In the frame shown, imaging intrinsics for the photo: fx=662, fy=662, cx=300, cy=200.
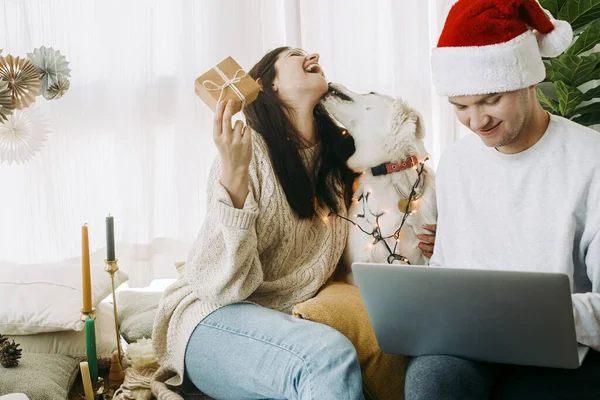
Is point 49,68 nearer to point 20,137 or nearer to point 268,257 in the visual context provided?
point 20,137

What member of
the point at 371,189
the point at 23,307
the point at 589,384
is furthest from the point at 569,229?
the point at 23,307

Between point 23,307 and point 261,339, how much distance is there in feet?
2.58

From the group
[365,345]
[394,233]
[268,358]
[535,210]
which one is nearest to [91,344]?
[268,358]

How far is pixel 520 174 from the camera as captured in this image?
1437mm

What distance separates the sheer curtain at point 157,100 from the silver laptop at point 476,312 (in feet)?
3.67

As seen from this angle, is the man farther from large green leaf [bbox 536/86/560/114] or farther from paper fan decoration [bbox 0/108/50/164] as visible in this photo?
paper fan decoration [bbox 0/108/50/164]

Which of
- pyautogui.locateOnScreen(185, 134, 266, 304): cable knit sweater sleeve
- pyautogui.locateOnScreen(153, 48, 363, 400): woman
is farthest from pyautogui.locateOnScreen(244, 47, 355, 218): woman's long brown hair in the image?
pyautogui.locateOnScreen(185, 134, 266, 304): cable knit sweater sleeve

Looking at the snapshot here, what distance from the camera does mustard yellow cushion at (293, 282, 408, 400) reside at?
1.46 metres

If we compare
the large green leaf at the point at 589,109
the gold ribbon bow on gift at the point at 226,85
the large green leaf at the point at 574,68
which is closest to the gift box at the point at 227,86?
the gold ribbon bow on gift at the point at 226,85

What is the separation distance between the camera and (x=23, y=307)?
1818mm

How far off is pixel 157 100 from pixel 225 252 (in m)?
0.87

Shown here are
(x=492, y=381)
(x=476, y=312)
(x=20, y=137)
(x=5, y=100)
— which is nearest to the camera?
(x=476, y=312)

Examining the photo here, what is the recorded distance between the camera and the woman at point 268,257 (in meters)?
1.37

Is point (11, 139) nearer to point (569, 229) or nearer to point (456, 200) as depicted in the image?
point (456, 200)
